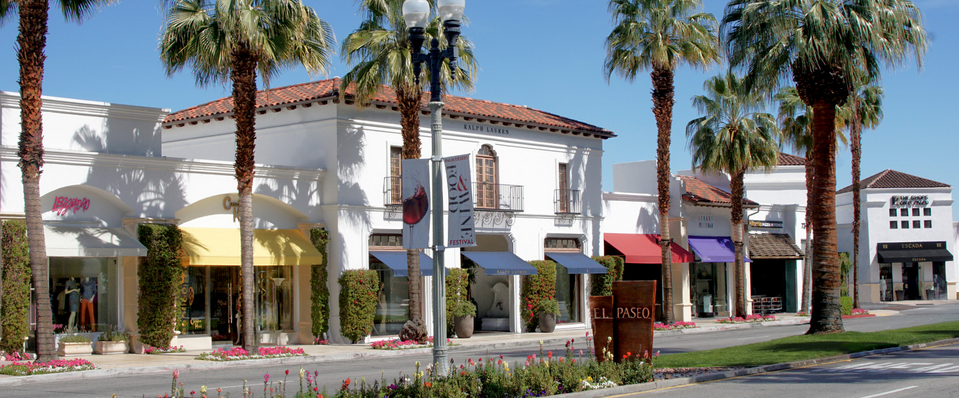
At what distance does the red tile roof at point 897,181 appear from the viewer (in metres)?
53.5

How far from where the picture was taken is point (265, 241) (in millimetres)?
24047

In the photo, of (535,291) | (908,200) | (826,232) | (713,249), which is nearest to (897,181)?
(908,200)

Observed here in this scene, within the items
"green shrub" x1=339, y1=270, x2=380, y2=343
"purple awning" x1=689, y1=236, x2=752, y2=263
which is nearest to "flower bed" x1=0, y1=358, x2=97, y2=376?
"green shrub" x1=339, y1=270, x2=380, y2=343

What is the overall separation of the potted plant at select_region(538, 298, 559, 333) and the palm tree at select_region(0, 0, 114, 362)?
16.3 meters

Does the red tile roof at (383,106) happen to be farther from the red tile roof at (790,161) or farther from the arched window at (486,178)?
the red tile roof at (790,161)

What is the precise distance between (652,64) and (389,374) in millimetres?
16961

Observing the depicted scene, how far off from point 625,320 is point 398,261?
43.3 feet

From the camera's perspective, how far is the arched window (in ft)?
94.4

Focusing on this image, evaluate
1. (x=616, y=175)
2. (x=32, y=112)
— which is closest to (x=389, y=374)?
(x=32, y=112)

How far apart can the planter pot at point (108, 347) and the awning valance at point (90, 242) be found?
2.31 meters

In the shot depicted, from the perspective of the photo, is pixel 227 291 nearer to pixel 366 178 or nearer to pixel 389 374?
pixel 366 178

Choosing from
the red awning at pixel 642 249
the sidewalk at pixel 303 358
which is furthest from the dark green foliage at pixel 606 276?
the sidewalk at pixel 303 358

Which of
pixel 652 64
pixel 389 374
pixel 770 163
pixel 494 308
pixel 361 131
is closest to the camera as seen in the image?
pixel 389 374

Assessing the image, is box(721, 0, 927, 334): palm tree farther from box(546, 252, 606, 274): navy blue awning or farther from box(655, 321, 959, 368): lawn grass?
box(546, 252, 606, 274): navy blue awning
